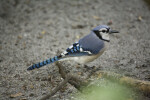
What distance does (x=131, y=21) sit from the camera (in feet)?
15.4

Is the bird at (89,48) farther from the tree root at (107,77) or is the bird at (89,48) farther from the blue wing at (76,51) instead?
the tree root at (107,77)

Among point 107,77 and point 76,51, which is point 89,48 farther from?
point 107,77

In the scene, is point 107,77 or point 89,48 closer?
point 107,77

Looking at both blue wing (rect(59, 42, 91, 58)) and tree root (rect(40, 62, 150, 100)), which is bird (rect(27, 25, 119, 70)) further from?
tree root (rect(40, 62, 150, 100))

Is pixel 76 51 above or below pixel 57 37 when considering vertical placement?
below

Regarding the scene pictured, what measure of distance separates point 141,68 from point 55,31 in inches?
82.4

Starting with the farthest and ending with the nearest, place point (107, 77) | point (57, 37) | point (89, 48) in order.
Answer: point (57, 37) < point (89, 48) < point (107, 77)

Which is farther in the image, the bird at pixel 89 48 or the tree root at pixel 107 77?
the bird at pixel 89 48

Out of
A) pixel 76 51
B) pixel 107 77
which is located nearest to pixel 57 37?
pixel 76 51

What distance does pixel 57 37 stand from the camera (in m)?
4.33

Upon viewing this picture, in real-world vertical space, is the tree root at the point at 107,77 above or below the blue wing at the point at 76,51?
below

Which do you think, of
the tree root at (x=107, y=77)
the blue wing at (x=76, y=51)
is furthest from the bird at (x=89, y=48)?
the tree root at (x=107, y=77)

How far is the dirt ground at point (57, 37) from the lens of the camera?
295 cm

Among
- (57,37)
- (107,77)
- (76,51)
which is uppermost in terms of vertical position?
(57,37)
